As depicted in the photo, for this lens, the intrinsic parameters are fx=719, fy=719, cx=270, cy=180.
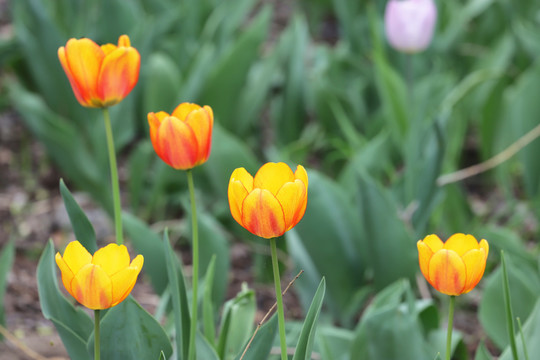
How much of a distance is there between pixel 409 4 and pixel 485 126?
20.9 inches

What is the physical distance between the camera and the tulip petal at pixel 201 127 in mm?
829

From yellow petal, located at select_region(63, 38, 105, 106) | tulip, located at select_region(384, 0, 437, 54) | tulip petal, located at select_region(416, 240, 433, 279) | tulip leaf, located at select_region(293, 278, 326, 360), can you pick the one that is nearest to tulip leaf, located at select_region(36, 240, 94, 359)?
yellow petal, located at select_region(63, 38, 105, 106)

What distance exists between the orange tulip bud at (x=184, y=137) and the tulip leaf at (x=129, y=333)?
0.63 feet

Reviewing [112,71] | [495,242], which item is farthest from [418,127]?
[112,71]

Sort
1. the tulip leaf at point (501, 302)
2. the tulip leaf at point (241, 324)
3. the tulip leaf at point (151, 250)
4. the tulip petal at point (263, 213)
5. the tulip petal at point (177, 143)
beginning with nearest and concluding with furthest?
→ 1. the tulip petal at point (263, 213)
2. the tulip petal at point (177, 143)
3. the tulip leaf at point (241, 324)
4. the tulip leaf at point (501, 302)
5. the tulip leaf at point (151, 250)

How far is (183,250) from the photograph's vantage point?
6.93 feet

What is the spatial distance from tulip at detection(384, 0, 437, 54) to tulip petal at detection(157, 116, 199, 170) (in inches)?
50.0

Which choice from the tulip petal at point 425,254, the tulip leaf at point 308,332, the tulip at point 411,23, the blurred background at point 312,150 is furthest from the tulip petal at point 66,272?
the tulip at point 411,23

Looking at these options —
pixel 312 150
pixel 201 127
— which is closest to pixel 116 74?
pixel 201 127

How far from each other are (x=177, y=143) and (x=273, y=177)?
123 mm

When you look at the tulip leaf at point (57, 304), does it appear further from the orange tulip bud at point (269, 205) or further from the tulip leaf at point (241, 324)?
the orange tulip bud at point (269, 205)

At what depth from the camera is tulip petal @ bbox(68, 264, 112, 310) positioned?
71cm

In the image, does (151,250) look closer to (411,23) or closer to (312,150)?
(411,23)

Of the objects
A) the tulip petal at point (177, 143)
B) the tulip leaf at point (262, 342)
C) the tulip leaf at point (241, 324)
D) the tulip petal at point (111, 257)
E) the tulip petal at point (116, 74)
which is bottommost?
the tulip leaf at point (241, 324)
